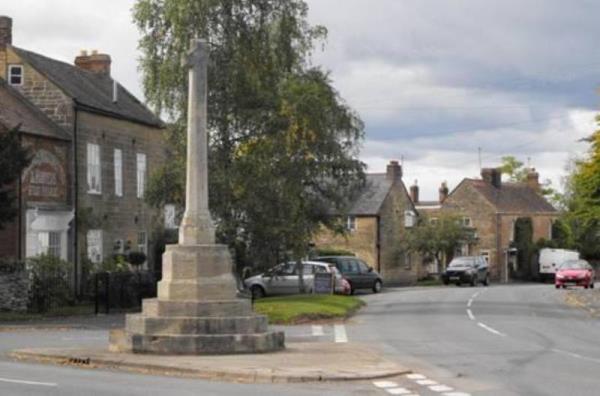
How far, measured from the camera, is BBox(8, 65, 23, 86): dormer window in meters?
41.8

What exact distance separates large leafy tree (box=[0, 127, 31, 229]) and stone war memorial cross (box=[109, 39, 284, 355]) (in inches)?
505

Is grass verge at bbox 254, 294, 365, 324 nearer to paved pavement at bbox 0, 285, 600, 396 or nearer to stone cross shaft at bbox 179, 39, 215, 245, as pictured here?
paved pavement at bbox 0, 285, 600, 396

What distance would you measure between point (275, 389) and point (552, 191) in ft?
348

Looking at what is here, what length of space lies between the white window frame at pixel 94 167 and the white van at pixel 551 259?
169 ft

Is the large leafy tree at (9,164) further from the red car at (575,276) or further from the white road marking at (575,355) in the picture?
the red car at (575,276)

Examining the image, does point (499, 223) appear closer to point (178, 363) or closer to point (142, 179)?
point (142, 179)

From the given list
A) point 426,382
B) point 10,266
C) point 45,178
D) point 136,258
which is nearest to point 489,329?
point 426,382

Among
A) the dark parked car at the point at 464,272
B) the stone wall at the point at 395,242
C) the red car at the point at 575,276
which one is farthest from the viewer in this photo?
the stone wall at the point at 395,242

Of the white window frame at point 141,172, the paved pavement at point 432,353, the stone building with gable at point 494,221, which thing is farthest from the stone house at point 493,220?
the paved pavement at point 432,353

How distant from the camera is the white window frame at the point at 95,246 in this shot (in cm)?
4216

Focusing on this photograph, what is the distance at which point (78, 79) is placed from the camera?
4522 cm

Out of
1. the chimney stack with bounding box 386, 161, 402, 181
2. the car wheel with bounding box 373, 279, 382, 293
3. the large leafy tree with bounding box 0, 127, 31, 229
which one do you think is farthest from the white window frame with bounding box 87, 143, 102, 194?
the chimney stack with bounding box 386, 161, 402, 181

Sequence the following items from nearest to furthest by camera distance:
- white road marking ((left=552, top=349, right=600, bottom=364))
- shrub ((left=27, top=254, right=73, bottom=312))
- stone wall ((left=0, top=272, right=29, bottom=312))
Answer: white road marking ((left=552, top=349, right=600, bottom=364)) < stone wall ((left=0, top=272, right=29, bottom=312)) < shrub ((left=27, top=254, right=73, bottom=312))

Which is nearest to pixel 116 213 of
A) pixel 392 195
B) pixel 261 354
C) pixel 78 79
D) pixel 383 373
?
pixel 78 79
